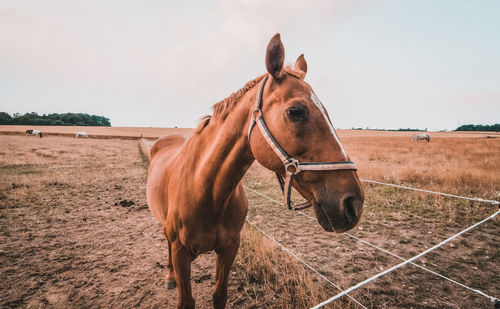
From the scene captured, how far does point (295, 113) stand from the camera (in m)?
1.43

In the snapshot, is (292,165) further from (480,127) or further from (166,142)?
(480,127)

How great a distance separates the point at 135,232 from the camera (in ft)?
16.1

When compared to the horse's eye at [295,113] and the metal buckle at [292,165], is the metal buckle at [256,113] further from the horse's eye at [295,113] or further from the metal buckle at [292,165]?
the metal buckle at [292,165]

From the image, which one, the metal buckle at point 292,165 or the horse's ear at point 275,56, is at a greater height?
the horse's ear at point 275,56

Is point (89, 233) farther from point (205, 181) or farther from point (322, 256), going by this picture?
point (322, 256)

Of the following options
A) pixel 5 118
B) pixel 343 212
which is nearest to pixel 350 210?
pixel 343 212

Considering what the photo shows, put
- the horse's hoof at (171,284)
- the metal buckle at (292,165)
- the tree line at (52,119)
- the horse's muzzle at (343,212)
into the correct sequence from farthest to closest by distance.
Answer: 1. the tree line at (52,119)
2. the horse's hoof at (171,284)
3. the metal buckle at (292,165)
4. the horse's muzzle at (343,212)

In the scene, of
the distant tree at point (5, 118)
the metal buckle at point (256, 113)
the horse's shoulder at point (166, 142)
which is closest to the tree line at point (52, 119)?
the distant tree at point (5, 118)

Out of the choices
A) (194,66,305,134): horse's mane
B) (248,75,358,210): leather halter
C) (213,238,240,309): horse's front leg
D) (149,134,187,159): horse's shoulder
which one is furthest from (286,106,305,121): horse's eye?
(149,134,187,159): horse's shoulder

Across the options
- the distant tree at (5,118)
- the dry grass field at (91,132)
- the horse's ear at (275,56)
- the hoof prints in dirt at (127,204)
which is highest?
the distant tree at (5,118)

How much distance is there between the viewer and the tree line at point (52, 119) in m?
72.9

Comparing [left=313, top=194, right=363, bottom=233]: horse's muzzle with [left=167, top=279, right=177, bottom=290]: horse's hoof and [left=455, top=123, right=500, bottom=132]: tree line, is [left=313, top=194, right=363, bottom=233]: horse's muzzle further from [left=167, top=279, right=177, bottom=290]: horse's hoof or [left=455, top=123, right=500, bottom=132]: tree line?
[left=455, top=123, right=500, bottom=132]: tree line

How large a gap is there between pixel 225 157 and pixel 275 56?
2.77 feet

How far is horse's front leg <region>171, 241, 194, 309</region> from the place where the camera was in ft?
6.93
